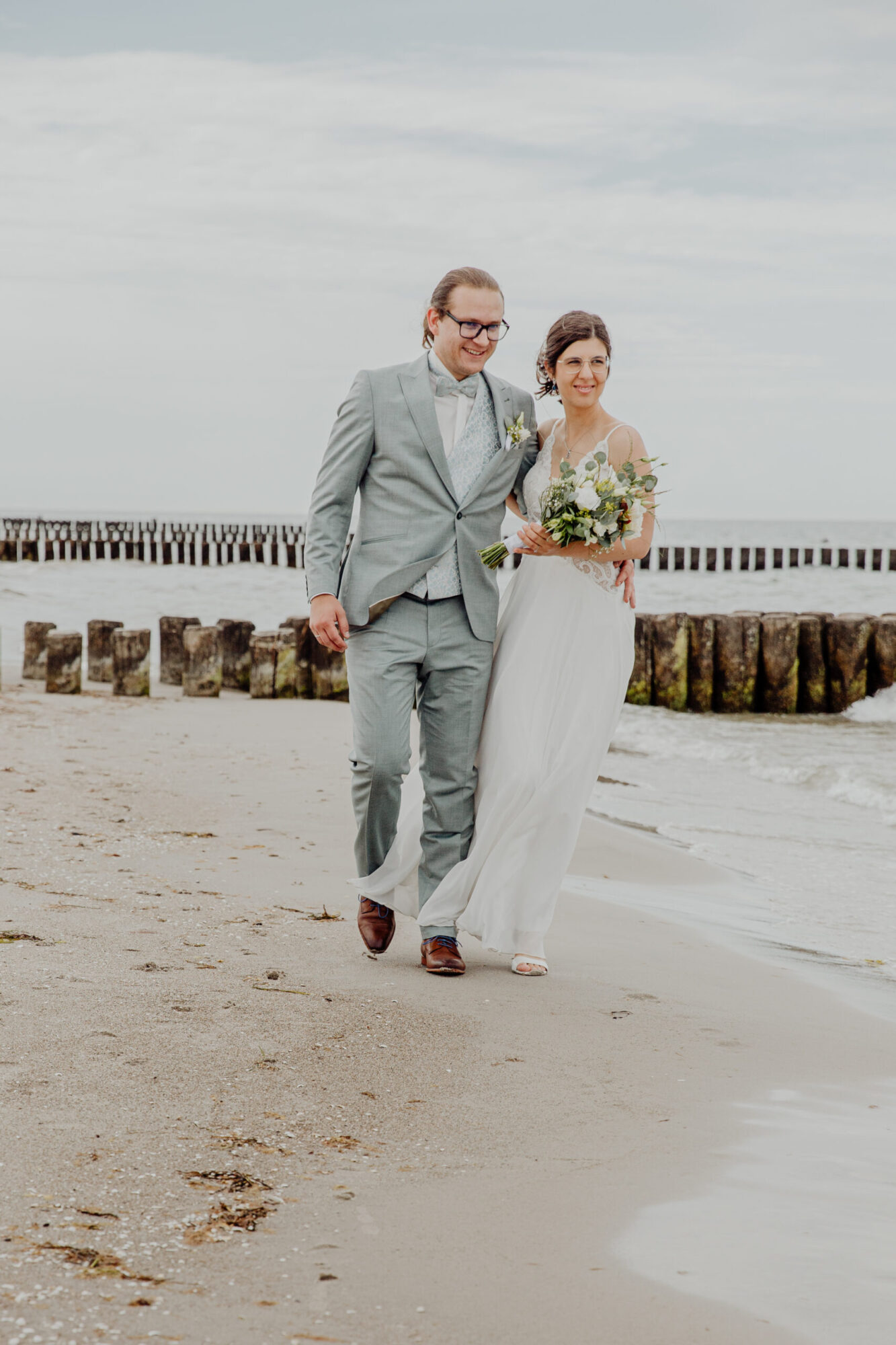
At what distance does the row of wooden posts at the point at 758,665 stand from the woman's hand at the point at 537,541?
9581 mm

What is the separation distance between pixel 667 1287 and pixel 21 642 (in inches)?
526

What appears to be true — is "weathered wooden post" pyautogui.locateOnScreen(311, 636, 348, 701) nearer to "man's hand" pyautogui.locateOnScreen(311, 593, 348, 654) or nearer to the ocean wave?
the ocean wave

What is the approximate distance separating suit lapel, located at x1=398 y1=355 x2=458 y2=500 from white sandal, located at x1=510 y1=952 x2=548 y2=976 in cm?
138

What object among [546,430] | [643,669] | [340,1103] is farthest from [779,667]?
[340,1103]

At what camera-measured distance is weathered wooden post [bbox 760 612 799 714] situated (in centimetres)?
1340

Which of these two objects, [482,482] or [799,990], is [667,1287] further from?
[482,482]

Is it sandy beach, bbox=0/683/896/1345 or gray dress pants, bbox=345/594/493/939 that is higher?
gray dress pants, bbox=345/594/493/939

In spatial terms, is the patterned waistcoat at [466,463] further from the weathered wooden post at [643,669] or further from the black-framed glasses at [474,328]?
the weathered wooden post at [643,669]

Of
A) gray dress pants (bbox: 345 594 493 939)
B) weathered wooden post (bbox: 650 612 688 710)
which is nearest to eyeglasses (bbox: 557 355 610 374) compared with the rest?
gray dress pants (bbox: 345 594 493 939)

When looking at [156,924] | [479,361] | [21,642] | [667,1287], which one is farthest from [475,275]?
[21,642]

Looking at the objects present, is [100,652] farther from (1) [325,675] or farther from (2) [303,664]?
(1) [325,675]


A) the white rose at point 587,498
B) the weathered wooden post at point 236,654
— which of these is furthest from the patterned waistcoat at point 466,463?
the weathered wooden post at point 236,654

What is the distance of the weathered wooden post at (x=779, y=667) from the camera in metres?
13.4

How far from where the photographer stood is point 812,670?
1351 centimetres
